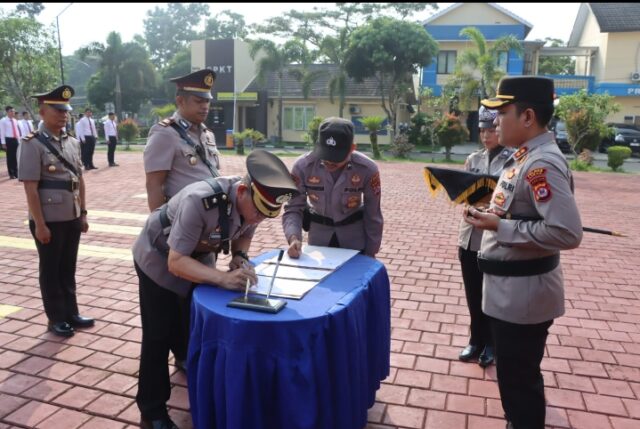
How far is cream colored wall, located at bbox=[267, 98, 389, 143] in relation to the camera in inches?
1153

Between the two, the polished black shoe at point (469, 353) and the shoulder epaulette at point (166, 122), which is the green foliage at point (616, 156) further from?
the shoulder epaulette at point (166, 122)

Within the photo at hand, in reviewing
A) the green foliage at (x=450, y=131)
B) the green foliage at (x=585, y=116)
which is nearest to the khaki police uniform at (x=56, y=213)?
the green foliage at (x=450, y=131)

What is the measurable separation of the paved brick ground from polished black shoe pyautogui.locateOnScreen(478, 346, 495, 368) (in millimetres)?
55

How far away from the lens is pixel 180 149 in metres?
3.41

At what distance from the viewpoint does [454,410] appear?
2.98 metres

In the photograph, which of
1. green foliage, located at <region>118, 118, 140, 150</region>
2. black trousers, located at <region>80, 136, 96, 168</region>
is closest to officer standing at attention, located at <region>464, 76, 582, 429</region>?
black trousers, located at <region>80, 136, 96, 168</region>

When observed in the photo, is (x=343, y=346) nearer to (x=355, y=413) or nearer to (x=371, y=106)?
(x=355, y=413)

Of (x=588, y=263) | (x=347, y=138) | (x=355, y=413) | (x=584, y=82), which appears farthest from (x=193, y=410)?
(x=584, y=82)

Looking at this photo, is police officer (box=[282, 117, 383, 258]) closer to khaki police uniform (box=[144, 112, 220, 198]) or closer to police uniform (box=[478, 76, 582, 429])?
khaki police uniform (box=[144, 112, 220, 198])

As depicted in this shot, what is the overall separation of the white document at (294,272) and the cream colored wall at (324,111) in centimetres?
2679

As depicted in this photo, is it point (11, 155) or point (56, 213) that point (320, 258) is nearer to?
point (56, 213)

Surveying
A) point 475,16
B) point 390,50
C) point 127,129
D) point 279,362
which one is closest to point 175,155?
point 279,362

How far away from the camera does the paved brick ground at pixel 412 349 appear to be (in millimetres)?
2949

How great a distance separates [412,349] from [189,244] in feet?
6.73
